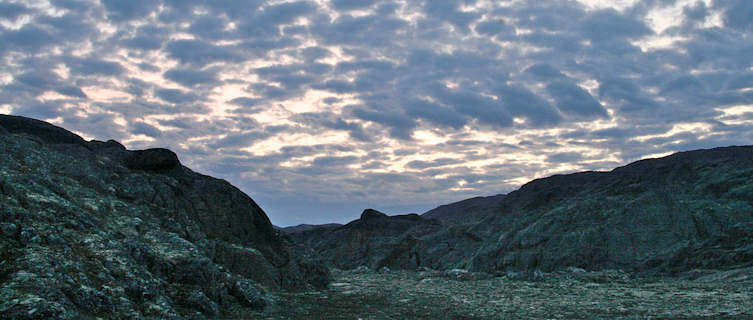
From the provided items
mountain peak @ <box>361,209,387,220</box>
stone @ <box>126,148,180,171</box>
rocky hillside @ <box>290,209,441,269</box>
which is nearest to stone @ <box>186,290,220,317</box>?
stone @ <box>126,148,180,171</box>

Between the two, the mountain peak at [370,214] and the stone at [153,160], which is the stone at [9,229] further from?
the mountain peak at [370,214]

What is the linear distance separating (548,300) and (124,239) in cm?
2251

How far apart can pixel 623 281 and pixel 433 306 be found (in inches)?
738

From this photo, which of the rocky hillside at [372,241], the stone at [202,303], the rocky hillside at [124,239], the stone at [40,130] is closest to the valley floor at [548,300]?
the stone at [202,303]

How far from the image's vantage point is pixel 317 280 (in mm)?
35562

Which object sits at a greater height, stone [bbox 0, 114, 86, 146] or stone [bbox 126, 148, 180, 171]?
stone [bbox 0, 114, 86, 146]

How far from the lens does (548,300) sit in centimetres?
2794

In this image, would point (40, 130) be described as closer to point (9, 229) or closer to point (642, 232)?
point (9, 229)

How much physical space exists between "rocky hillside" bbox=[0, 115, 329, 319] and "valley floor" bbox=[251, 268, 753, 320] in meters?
3.11

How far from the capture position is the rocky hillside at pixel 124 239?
48.5ft

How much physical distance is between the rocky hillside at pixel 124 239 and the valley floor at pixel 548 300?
3115 millimetres

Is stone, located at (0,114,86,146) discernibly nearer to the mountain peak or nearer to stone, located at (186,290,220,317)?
stone, located at (186,290,220,317)

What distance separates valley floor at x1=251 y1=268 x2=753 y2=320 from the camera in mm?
22781

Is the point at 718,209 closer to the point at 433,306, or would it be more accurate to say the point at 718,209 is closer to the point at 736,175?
the point at 736,175
